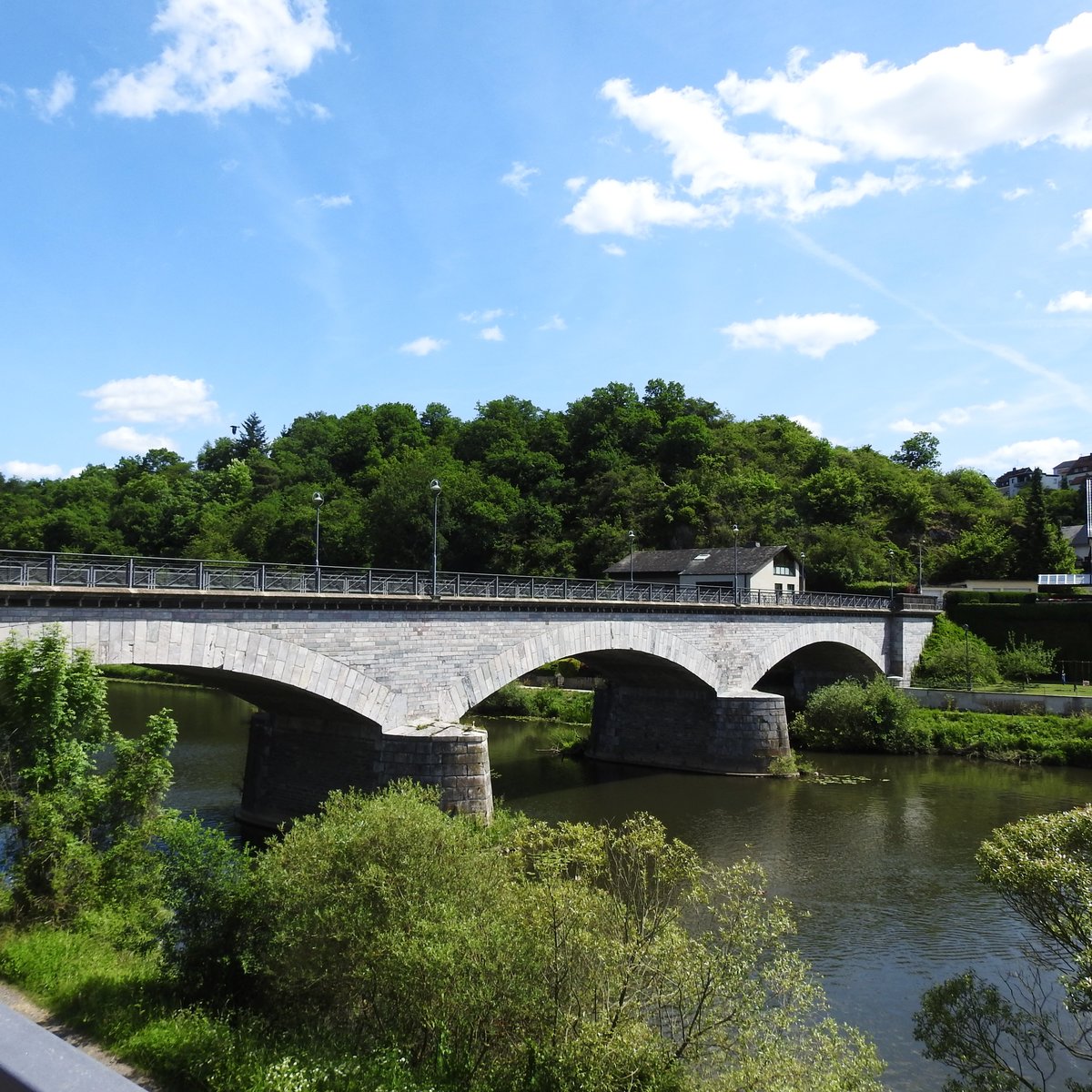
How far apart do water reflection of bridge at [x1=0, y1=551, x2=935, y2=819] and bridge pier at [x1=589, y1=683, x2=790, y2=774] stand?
0.24 ft

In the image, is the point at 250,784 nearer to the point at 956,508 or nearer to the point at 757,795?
the point at 757,795

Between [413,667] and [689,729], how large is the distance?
16584 mm

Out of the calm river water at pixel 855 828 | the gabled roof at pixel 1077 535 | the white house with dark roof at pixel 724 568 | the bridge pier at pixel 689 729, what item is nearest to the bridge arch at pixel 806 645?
the bridge pier at pixel 689 729

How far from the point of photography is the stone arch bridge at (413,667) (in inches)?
Answer: 752

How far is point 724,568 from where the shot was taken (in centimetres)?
5088

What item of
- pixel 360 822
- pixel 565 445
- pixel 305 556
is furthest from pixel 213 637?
pixel 565 445

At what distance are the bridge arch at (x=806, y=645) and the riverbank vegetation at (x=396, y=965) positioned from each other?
85.1 feet

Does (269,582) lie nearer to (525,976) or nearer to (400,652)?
(400,652)

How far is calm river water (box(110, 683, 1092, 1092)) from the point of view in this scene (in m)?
16.8

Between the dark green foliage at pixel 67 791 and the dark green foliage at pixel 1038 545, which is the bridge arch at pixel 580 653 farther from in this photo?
the dark green foliage at pixel 1038 545

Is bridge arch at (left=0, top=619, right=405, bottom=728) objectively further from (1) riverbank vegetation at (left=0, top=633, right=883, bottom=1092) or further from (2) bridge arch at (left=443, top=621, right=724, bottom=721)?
(1) riverbank vegetation at (left=0, top=633, right=883, bottom=1092)

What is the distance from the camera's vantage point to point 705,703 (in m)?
36.8

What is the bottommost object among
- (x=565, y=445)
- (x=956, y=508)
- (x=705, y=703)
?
(x=705, y=703)

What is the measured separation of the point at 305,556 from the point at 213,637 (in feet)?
181
